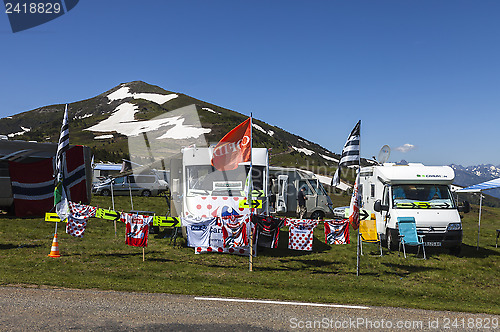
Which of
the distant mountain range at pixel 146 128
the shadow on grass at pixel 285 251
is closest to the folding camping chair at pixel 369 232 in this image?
the shadow on grass at pixel 285 251

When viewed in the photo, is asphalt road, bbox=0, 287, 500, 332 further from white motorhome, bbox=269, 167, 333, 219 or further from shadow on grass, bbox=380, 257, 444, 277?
white motorhome, bbox=269, 167, 333, 219

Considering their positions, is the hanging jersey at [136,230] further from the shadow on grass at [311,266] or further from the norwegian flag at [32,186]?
the norwegian flag at [32,186]

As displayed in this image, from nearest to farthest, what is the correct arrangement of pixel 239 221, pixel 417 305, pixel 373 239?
pixel 417 305 → pixel 239 221 → pixel 373 239

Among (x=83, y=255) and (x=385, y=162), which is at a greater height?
(x=385, y=162)

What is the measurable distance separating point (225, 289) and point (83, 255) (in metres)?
5.21

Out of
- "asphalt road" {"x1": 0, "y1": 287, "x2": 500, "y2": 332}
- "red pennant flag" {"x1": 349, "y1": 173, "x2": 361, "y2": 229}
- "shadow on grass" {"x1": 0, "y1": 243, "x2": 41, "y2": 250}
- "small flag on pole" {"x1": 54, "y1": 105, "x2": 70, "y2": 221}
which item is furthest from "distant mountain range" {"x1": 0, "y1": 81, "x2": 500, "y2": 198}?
"asphalt road" {"x1": 0, "y1": 287, "x2": 500, "y2": 332}

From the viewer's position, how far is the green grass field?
856 centimetres

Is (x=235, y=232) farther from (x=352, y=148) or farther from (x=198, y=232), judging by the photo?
(x=352, y=148)

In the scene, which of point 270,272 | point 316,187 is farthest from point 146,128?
point 270,272

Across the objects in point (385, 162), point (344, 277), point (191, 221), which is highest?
point (385, 162)

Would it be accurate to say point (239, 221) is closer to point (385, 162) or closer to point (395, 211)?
point (395, 211)

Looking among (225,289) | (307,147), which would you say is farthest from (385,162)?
(307,147)

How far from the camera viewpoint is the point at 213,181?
A: 1317 cm

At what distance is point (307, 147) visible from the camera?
6658 inches
